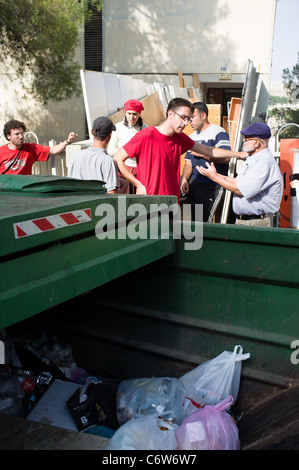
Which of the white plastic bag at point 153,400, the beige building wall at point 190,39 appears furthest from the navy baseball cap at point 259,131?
the beige building wall at point 190,39

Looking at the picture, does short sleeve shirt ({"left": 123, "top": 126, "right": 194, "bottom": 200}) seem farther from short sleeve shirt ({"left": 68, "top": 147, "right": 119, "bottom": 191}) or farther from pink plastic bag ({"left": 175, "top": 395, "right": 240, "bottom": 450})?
pink plastic bag ({"left": 175, "top": 395, "right": 240, "bottom": 450})

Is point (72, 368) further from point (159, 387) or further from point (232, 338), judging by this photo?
point (232, 338)

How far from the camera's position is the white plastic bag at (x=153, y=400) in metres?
2.60

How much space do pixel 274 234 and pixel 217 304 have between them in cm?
57

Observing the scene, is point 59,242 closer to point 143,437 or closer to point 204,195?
point 143,437

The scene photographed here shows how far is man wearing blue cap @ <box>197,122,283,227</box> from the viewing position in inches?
160

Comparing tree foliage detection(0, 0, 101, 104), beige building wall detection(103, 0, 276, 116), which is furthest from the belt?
beige building wall detection(103, 0, 276, 116)

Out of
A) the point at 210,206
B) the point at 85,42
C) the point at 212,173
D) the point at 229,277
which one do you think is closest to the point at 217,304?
the point at 229,277

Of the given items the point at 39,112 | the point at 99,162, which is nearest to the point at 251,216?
the point at 99,162

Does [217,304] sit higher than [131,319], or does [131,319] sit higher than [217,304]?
[217,304]

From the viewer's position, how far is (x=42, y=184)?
8.39ft

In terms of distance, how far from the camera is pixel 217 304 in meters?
2.78

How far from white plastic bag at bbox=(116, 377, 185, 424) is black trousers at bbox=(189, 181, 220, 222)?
281 centimetres

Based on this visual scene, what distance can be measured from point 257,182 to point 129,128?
7.72 feet
